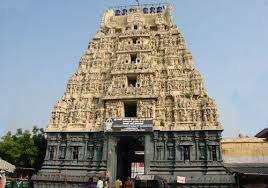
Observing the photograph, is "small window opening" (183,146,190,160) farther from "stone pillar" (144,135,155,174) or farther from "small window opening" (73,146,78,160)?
"small window opening" (73,146,78,160)

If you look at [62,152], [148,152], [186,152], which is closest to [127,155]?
[148,152]

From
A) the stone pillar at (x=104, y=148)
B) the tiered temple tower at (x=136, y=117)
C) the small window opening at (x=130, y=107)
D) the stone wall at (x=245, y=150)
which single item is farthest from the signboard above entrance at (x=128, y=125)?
the stone wall at (x=245, y=150)

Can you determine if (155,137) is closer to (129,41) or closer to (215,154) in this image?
(215,154)

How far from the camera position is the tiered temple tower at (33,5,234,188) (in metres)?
25.3

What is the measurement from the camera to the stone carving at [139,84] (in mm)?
27312

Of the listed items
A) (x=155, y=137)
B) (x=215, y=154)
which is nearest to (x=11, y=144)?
(x=155, y=137)

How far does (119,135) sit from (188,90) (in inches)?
334

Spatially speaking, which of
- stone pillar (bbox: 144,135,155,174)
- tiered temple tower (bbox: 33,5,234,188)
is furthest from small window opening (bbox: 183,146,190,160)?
stone pillar (bbox: 144,135,155,174)

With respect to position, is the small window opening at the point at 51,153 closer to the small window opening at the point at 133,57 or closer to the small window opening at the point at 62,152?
the small window opening at the point at 62,152

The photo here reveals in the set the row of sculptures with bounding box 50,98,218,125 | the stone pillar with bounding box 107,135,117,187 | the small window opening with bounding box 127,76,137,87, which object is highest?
the small window opening with bounding box 127,76,137,87

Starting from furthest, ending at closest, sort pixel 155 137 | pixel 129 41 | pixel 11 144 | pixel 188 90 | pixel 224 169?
pixel 129 41 → pixel 11 144 → pixel 188 90 → pixel 155 137 → pixel 224 169

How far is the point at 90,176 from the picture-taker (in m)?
25.1

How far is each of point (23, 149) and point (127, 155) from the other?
12026 mm

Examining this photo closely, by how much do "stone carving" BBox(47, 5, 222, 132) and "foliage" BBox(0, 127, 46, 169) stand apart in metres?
5.34
